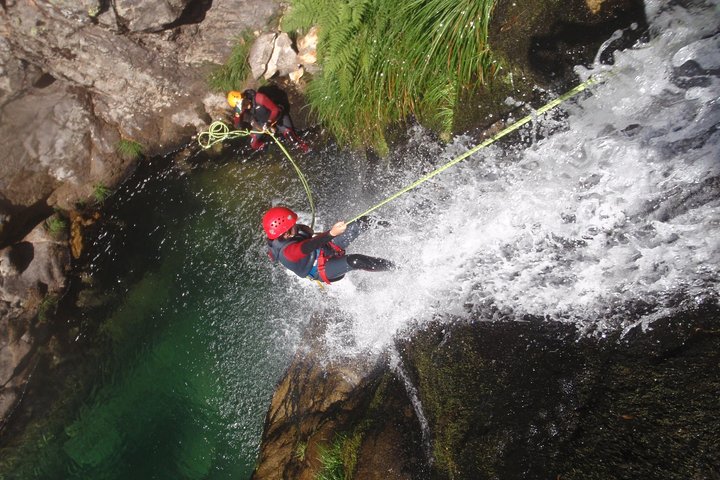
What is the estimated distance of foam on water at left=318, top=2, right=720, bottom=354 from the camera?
3213 mm

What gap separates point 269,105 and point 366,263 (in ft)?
9.76

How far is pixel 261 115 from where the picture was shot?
654 centimetres

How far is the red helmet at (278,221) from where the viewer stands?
4625mm

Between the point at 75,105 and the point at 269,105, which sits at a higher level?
the point at 75,105

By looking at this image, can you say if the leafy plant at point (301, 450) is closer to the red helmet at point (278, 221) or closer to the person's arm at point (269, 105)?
the red helmet at point (278, 221)

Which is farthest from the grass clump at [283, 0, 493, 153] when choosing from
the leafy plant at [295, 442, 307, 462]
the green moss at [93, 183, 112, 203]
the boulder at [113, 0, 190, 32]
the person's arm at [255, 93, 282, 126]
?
the green moss at [93, 183, 112, 203]

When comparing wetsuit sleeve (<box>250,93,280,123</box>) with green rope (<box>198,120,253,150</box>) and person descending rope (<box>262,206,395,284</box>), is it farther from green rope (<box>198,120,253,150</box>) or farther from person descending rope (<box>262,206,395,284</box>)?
person descending rope (<box>262,206,395,284</box>)

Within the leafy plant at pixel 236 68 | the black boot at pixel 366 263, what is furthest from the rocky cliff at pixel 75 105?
the black boot at pixel 366 263

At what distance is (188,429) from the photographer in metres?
6.44

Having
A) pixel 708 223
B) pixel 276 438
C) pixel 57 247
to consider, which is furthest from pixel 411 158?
pixel 57 247

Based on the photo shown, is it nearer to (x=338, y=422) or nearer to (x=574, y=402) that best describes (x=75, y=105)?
(x=338, y=422)

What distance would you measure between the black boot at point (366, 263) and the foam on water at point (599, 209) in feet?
1.12

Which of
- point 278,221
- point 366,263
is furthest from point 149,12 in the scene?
point 366,263

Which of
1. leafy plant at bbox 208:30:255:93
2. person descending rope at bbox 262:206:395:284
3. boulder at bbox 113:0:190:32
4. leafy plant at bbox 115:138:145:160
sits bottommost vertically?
person descending rope at bbox 262:206:395:284
